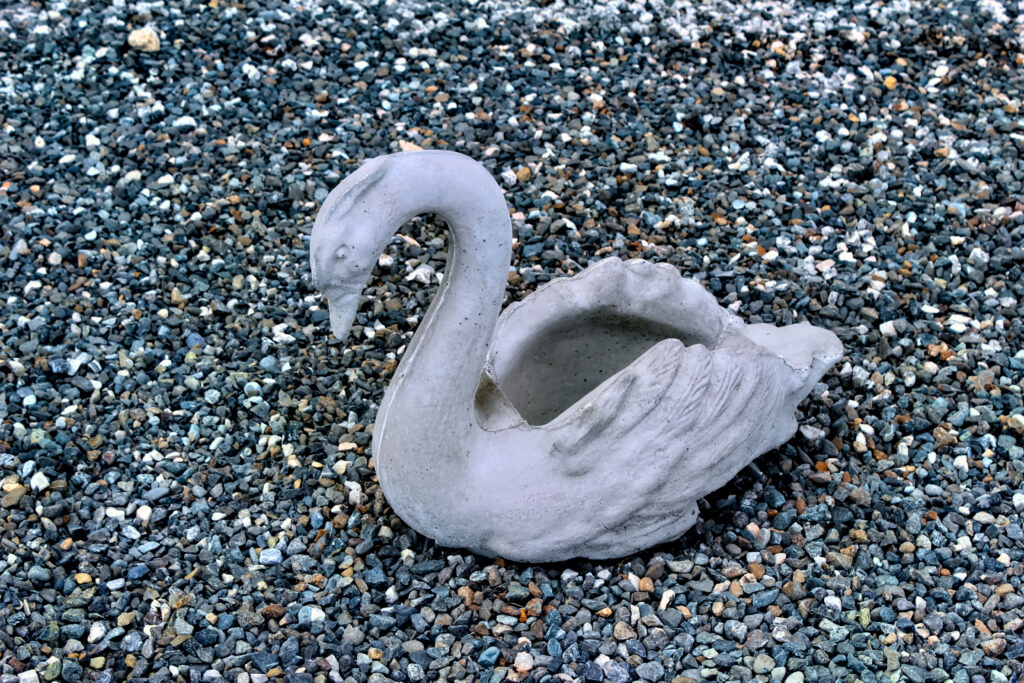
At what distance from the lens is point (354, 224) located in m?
2.86

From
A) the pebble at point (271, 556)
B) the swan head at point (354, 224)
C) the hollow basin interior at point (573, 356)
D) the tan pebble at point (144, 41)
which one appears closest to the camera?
the swan head at point (354, 224)

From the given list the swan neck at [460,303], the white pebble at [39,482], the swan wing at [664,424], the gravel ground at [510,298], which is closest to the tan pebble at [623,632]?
the gravel ground at [510,298]

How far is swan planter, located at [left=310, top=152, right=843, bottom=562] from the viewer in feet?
9.56

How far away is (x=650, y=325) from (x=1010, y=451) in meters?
1.19

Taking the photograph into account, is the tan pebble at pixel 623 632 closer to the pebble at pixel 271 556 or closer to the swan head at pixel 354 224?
the pebble at pixel 271 556

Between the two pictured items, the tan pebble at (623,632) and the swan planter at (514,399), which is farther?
the tan pebble at (623,632)

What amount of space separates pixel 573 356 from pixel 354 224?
1003mm

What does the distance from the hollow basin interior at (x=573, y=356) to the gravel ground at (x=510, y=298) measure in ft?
1.62

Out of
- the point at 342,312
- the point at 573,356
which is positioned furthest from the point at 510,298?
the point at 342,312

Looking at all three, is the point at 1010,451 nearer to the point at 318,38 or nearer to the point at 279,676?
the point at 279,676

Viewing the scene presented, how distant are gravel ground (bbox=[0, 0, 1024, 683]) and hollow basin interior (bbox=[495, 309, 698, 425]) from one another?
49 cm

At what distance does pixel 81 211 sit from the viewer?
4.73 meters

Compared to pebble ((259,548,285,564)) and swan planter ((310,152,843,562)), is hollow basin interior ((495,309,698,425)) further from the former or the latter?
pebble ((259,548,285,564))

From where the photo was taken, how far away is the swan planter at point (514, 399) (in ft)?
9.56
